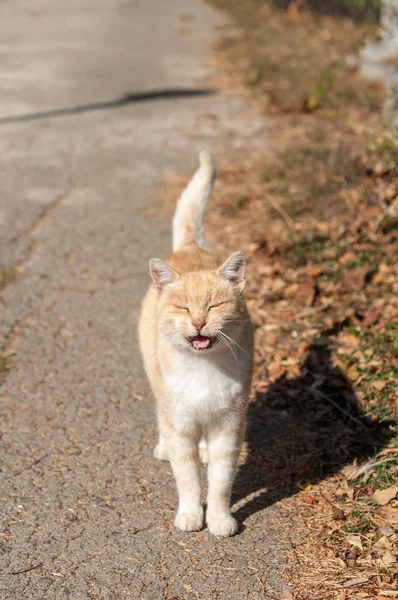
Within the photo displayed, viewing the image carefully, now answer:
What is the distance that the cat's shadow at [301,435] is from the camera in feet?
12.7

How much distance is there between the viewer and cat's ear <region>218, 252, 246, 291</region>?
133 inches

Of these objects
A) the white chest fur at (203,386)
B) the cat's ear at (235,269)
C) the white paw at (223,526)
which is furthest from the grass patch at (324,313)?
the cat's ear at (235,269)

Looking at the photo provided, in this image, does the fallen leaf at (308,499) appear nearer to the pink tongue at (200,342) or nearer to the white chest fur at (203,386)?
the white chest fur at (203,386)

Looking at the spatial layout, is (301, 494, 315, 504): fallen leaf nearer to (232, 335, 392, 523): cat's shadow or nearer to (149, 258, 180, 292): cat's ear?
(232, 335, 392, 523): cat's shadow

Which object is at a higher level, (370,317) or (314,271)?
(370,317)

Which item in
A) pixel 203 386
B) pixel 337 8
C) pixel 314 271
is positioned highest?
pixel 203 386

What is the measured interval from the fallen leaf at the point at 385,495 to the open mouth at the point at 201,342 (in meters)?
1.08

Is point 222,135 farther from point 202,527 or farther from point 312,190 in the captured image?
point 202,527

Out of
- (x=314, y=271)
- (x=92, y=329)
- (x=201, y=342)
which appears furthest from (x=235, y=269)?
(x=314, y=271)

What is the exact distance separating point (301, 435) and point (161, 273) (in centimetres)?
131

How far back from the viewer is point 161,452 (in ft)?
13.1

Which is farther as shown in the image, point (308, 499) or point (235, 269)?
point (308, 499)

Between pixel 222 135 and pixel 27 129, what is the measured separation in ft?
7.31

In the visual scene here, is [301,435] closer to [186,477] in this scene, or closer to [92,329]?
[186,477]
